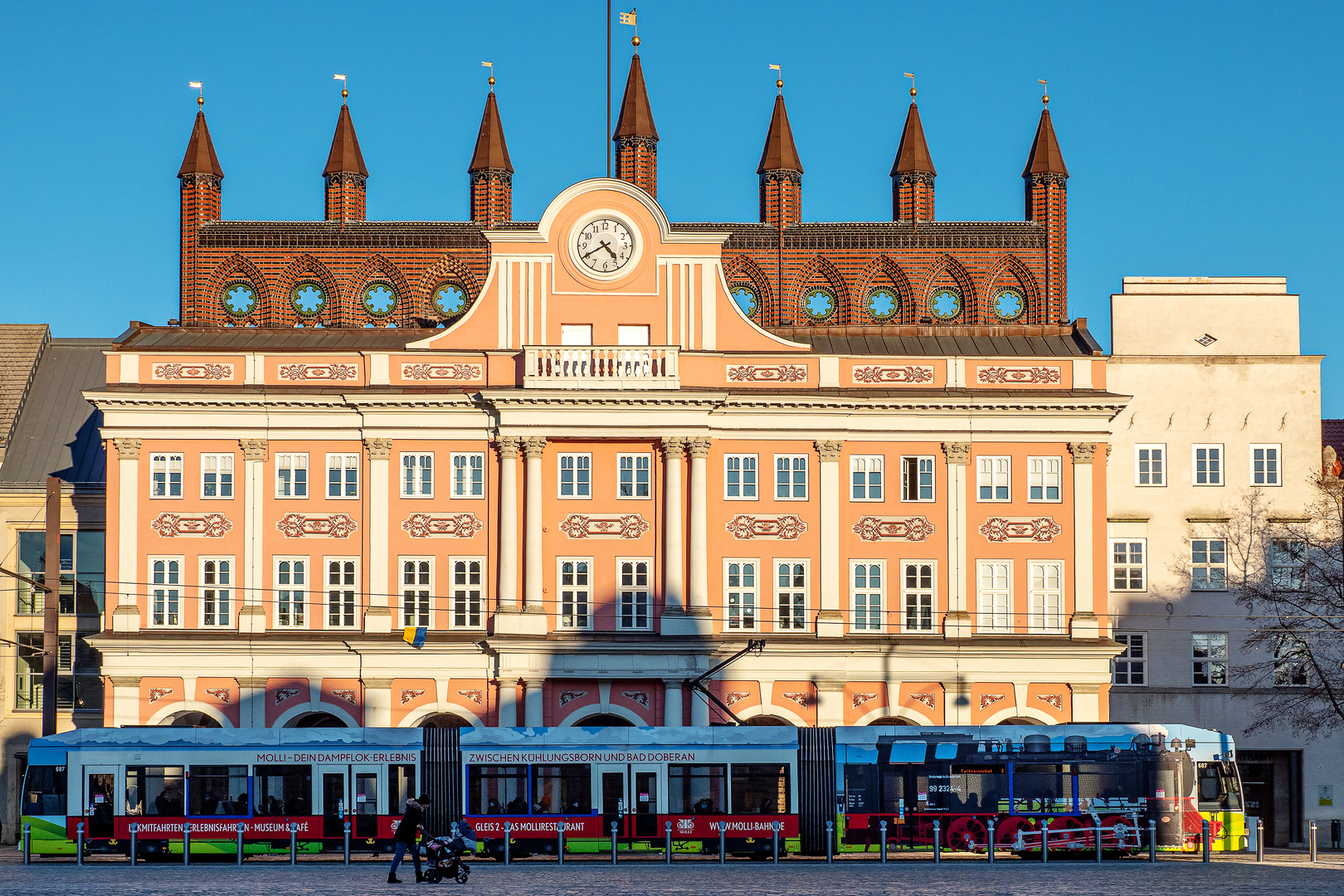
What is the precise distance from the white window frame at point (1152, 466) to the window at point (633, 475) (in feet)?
57.7

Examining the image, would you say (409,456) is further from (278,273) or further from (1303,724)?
(1303,724)

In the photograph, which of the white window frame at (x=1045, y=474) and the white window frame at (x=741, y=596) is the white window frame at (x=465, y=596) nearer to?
the white window frame at (x=741, y=596)

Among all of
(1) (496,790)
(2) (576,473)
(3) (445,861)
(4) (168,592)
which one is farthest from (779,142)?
(3) (445,861)

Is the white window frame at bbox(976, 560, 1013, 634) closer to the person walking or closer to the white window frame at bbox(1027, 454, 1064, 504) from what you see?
the white window frame at bbox(1027, 454, 1064, 504)

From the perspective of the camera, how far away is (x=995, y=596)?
205ft

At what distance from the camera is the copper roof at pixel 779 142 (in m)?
85.9

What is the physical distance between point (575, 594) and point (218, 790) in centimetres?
1561

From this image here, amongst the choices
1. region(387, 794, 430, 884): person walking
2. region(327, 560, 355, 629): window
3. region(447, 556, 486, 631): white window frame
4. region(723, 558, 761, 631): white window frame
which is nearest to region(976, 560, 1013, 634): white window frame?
region(723, 558, 761, 631): white window frame

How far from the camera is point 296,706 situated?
6116 cm

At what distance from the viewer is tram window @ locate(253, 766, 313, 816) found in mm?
49531

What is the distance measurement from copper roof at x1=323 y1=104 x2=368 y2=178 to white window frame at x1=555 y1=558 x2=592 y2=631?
30449 mm

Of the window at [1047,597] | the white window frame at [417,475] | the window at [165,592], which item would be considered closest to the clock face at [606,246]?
the white window frame at [417,475]

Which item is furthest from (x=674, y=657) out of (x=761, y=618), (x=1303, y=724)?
(x=1303, y=724)

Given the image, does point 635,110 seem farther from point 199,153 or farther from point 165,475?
point 165,475
